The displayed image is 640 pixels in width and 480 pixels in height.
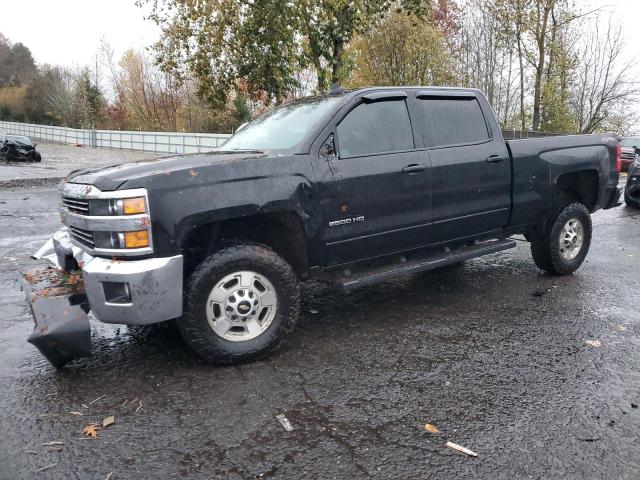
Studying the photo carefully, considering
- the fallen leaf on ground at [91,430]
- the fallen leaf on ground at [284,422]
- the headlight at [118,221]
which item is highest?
the headlight at [118,221]

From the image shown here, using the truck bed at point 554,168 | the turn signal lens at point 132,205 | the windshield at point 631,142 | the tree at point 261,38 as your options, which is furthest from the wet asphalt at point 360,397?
the windshield at point 631,142

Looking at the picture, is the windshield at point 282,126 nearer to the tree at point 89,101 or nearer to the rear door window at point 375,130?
the rear door window at point 375,130

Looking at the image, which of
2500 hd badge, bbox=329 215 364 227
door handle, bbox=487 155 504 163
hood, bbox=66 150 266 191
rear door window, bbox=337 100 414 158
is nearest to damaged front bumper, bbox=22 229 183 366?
hood, bbox=66 150 266 191

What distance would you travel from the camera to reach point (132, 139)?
122ft

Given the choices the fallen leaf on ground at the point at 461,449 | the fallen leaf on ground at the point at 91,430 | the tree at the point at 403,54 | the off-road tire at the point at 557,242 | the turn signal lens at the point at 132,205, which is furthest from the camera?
the tree at the point at 403,54

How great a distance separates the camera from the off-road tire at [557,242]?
5711 mm

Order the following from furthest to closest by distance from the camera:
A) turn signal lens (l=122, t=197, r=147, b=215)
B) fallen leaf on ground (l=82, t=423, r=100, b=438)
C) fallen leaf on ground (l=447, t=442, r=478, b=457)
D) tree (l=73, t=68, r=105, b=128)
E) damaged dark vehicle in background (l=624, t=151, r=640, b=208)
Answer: tree (l=73, t=68, r=105, b=128)
damaged dark vehicle in background (l=624, t=151, r=640, b=208)
turn signal lens (l=122, t=197, r=147, b=215)
fallen leaf on ground (l=82, t=423, r=100, b=438)
fallen leaf on ground (l=447, t=442, r=478, b=457)

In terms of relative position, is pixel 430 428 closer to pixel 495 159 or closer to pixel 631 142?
pixel 495 159

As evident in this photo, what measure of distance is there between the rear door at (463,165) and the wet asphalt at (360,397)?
32.6 inches

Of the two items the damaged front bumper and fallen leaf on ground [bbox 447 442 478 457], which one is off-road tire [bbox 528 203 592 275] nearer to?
fallen leaf on ground [bbox 447 442 478 457]

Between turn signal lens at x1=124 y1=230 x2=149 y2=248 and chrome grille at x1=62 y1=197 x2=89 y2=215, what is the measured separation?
15.8 inches

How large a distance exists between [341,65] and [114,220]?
12530 millimetres

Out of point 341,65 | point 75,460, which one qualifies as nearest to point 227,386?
point 75,460

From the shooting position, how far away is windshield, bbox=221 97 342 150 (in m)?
4.28
